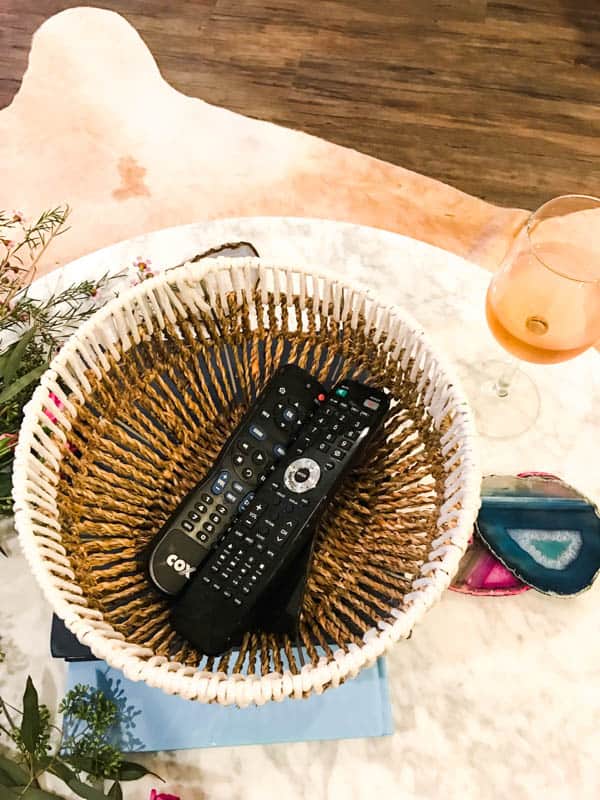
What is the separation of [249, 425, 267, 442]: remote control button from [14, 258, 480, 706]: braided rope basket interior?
2.4 inches

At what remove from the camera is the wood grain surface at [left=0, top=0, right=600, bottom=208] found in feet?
4.66

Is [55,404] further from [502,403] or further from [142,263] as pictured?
[502,403]

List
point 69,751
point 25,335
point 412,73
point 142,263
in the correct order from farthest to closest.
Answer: point 412,73 → point 142,263 → point 25,335 → point 69,751

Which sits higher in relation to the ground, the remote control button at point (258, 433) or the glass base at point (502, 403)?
the remote control button at point (258, 433)

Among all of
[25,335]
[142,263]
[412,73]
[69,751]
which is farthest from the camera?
[412,73]

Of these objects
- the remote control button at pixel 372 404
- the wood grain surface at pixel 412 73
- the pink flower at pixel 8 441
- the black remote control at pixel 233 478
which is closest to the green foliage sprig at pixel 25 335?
the pink flower at pixel 8 441

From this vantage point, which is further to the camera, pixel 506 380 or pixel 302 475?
pixel 506 380

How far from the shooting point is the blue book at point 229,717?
0.52 meters

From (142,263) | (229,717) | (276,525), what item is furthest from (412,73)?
(229,717)

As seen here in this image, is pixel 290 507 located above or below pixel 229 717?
above

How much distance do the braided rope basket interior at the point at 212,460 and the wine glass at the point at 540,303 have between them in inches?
4.1

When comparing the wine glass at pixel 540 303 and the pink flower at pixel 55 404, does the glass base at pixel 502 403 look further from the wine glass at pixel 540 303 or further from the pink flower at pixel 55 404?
the pink flower at pixel 55 404

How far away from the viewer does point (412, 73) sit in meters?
1.54

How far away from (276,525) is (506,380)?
0.29 meters
